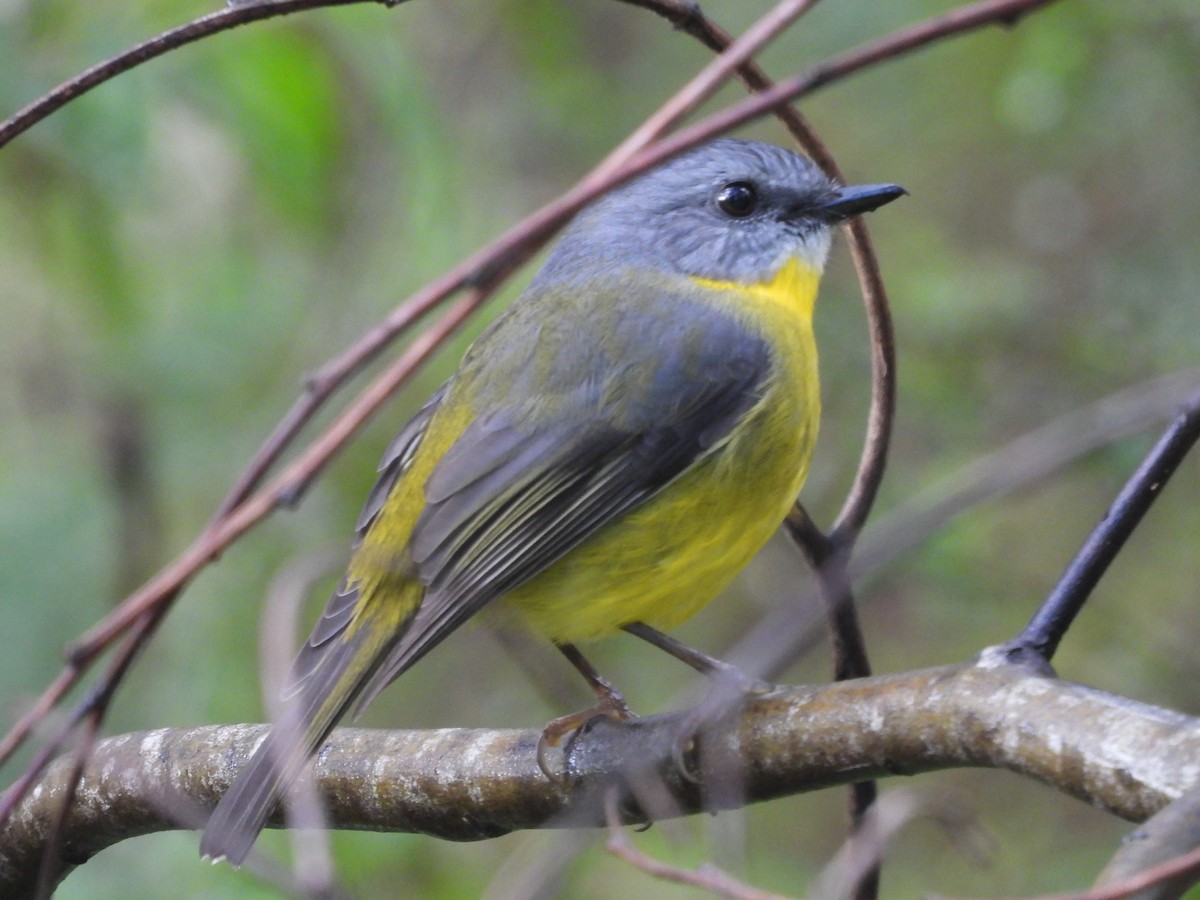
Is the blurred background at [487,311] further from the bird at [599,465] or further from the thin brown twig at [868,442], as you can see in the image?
the thin brown twig at [868,442]

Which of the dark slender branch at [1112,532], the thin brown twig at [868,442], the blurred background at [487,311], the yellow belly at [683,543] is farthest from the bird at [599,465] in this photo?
the dark slender branch at [1112,532]

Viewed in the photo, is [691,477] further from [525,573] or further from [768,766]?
[768,766]

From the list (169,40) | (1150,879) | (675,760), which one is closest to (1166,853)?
(1150,879)

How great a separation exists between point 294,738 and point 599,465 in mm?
908

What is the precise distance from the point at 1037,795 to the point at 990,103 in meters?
2.83

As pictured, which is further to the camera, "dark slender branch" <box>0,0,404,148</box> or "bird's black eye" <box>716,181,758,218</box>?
"bird's black eye" <box>716,181,758,218</box>

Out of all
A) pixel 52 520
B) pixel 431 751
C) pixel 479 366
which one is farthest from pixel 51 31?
pixel 431 751

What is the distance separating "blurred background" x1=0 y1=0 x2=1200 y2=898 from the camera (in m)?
4.27

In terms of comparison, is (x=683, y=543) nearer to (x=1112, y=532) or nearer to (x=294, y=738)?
(x=294, y=738)

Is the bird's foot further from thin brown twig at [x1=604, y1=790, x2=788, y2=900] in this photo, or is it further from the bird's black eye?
the bird's black eye

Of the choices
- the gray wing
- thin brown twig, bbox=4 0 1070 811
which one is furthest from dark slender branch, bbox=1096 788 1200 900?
the gray wing

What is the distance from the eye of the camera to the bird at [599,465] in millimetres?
3123

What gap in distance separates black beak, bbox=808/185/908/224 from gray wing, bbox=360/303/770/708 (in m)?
0.36

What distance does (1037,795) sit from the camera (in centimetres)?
609
